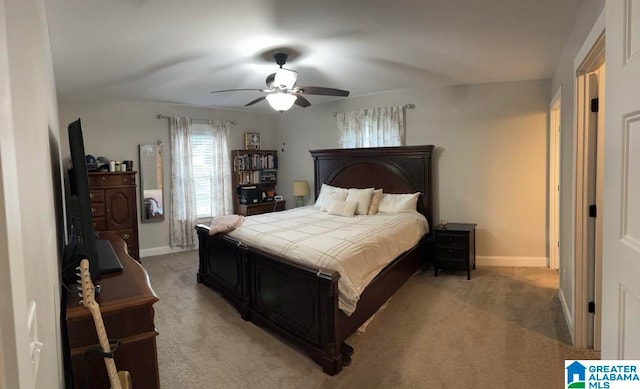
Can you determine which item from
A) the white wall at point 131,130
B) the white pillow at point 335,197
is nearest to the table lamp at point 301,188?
the white pillow at point 335,197

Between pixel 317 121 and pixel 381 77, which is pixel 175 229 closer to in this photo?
pixel 317 121

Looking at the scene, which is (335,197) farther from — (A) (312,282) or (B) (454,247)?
(A) (312,282)

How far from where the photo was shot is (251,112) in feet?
21.7

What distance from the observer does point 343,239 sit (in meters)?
3.07

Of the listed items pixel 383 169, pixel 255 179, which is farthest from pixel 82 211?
pixel 255 179

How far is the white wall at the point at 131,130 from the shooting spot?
5027 millimetres

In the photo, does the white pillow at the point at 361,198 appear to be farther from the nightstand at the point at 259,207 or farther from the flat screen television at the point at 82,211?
the flat screen television at the point at 82,211

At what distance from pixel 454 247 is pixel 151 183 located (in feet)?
15.1

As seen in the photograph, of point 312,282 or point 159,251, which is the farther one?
point 159,251

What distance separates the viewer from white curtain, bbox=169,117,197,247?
570 centimetres

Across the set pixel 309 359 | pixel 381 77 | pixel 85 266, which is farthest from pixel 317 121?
pixel 85 266

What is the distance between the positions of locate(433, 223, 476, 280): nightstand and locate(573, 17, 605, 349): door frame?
5.16 ft

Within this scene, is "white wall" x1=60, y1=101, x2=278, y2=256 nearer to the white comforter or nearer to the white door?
the white comforter

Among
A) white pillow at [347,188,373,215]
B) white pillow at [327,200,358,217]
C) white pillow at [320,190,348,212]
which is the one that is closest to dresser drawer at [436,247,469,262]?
white pillow at [347,188,373,215]
